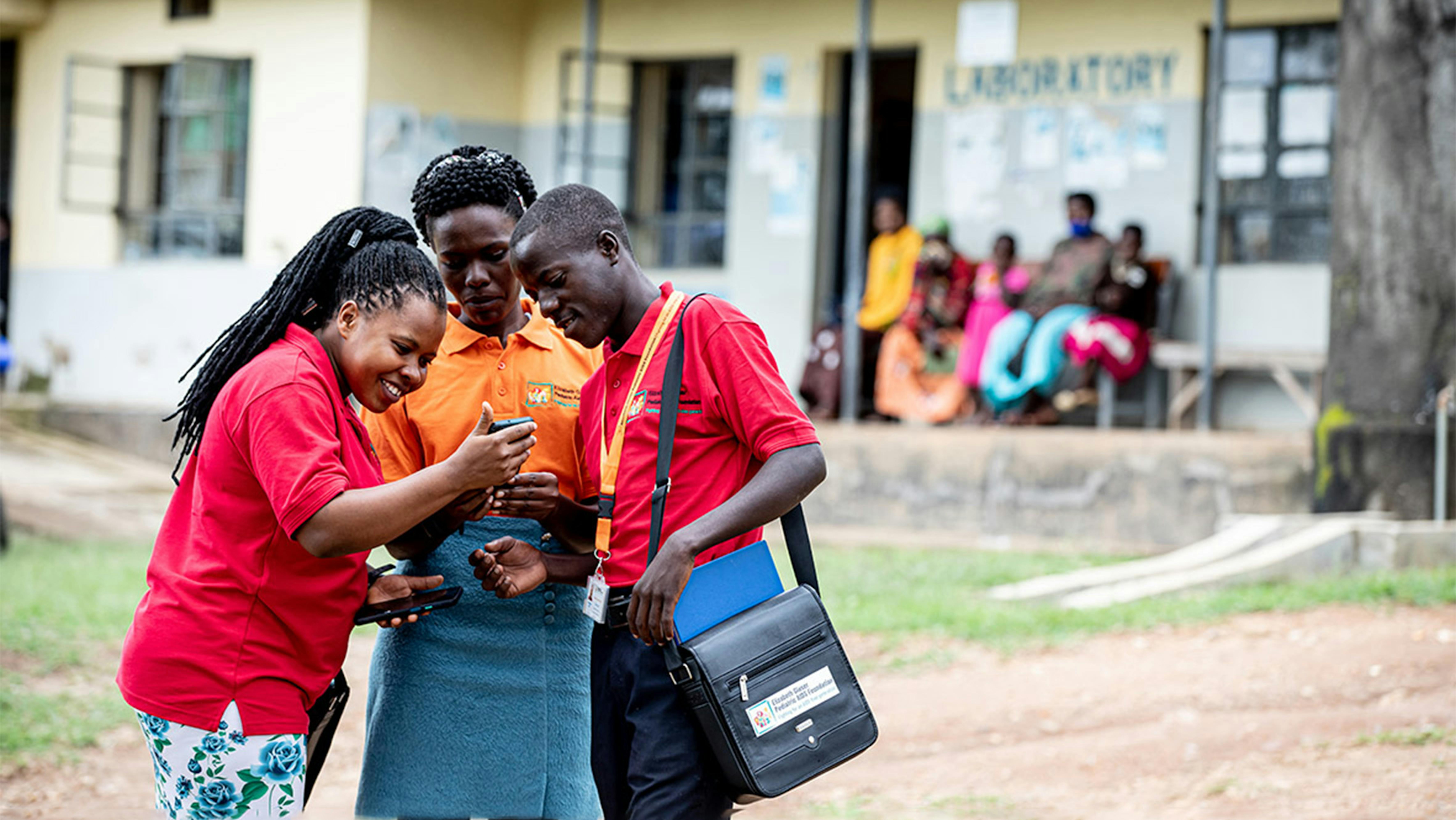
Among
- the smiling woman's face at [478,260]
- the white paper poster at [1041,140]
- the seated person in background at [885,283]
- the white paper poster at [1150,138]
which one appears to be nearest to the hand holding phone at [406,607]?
→ the smiling woman's face at [478,260]

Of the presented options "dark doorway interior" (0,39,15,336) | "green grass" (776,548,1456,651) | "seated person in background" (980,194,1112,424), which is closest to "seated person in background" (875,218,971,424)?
"seated person in background" (980,194,1112,424)

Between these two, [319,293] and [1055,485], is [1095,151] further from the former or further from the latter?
[319,293]

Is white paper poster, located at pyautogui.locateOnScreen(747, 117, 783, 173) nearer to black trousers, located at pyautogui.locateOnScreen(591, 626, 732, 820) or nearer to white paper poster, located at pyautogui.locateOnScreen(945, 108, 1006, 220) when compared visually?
white paper poster, located at pyautogui.locateOnScreen(945, 108, 1006, 220)

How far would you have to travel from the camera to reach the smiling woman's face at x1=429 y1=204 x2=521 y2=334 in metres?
2.83

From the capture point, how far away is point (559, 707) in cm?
292

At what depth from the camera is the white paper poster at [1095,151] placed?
10.8 meters

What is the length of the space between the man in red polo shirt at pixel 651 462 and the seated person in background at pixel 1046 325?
758 centimetres

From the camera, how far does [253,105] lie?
43.9ft

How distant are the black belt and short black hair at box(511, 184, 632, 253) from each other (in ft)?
1.91

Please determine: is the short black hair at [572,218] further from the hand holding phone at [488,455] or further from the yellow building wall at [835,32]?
the yellow building wall at [835,32]

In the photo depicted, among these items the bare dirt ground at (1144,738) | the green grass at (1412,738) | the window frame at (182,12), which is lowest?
the bare dirt ground at (1144,738)

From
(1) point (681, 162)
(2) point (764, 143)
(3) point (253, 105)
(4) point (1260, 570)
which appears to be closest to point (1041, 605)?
(4) point (1260, 570)

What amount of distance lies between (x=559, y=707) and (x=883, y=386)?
8.10m

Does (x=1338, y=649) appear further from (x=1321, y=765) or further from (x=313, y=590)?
(x=313, y=590)
